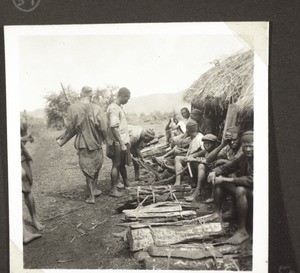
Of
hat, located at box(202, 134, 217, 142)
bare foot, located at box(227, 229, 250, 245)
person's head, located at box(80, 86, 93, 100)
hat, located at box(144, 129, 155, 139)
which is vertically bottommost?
bare foot, located at box(227, 229, 250, 245)

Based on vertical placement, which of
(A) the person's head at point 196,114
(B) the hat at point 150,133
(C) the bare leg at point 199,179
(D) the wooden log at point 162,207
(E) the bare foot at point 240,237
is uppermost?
(A) the person's head at point 196,114

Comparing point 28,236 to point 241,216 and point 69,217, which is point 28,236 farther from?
point 241,216

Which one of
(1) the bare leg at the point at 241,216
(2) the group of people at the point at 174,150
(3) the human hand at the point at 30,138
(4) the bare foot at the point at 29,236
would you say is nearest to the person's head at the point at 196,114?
(2) the group of people at the point at 174,150

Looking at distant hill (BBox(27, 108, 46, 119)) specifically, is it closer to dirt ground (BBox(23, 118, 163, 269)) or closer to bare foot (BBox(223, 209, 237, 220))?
dirt ground (BBox(23, 118, 163, 269))

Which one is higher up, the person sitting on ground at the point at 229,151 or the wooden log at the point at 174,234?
the person sitting on ground at the point at 229,151

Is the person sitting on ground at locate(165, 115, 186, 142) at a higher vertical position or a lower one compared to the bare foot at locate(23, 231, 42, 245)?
higher

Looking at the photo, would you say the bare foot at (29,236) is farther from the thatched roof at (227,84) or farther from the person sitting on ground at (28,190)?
the thatched roof at (227,84)

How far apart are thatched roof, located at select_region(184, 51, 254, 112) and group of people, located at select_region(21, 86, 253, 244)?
5cm

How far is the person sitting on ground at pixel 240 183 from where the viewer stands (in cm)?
134

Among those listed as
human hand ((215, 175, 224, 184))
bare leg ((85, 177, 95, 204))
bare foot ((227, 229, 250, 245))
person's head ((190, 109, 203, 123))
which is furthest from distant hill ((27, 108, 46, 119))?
bare foot ((227, 229, 250, 245))

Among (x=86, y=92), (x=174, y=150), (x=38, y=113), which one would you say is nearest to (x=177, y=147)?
(x=174, y=150)

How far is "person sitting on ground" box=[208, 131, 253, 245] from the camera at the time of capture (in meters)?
1.34

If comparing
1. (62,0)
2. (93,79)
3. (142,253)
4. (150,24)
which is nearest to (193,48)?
(150,24)

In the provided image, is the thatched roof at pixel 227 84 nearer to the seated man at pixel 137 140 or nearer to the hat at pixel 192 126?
the hat at pixel 192 126
